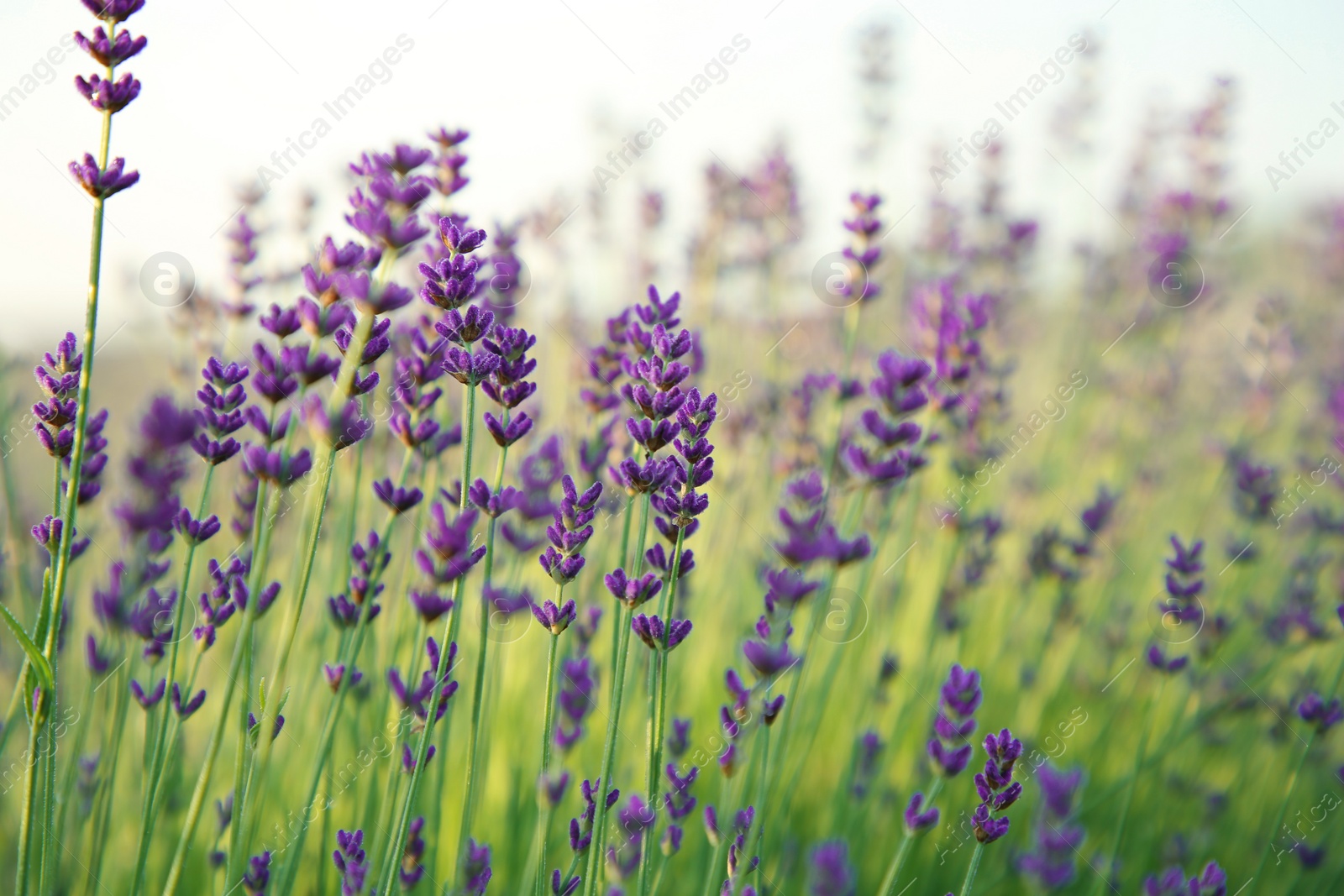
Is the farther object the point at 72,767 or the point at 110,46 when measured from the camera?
the point at 72,767

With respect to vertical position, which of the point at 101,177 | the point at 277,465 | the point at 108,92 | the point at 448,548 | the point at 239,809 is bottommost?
the point at 239,809

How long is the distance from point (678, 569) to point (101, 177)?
3.27 ft

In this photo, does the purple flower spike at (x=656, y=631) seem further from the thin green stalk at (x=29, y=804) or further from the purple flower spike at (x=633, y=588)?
the thin green stalk at (x=29, y=804)

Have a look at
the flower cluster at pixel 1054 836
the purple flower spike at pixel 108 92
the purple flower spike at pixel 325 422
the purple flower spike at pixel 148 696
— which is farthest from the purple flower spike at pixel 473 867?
the purple flower spike at pixel 108 92

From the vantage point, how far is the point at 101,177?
118cm

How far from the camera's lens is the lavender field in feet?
4.24

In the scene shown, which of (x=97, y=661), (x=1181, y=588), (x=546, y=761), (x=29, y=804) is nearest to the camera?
(x=29, y=804)

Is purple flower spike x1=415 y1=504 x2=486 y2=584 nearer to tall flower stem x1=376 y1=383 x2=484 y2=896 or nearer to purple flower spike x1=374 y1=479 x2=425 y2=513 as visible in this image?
tall flower stem x1=376 y1=383 x2=484 y2=896

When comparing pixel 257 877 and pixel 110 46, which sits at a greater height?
pixel 110 46

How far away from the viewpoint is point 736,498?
3.55 m

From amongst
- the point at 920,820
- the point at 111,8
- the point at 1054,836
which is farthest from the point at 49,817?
the point at 1054,836

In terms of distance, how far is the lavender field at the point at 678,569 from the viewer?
1293 millimetres

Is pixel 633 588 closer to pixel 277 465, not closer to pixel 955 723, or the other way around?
pixel 277 465

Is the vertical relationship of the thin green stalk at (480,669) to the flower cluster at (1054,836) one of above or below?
above
